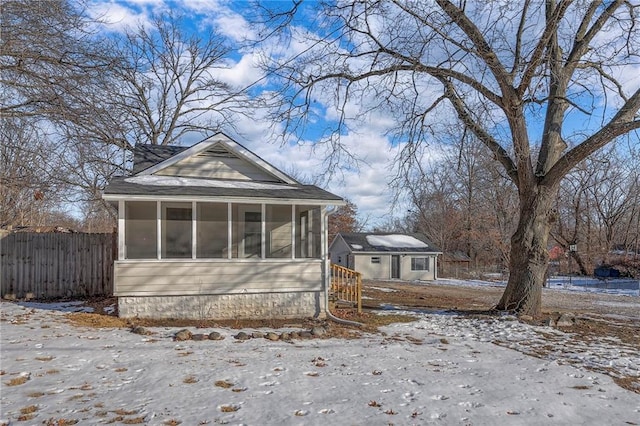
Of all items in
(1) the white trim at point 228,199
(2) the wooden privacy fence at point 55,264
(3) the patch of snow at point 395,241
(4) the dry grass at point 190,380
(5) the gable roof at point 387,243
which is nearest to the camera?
(4) the dry grass at point 190,380

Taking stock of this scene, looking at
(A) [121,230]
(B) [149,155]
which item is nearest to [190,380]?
(A) [121,230]

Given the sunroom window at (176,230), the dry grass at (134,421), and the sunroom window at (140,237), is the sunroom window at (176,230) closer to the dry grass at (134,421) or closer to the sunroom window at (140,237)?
the sunroom window at (140,237)

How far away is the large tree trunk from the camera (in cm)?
1060

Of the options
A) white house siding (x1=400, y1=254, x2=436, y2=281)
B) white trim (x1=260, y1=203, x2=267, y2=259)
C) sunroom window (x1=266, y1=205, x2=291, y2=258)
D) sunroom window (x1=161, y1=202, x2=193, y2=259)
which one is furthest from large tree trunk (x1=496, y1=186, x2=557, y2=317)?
white house siding (x1=400, y1=254, x2=436, y2=281)

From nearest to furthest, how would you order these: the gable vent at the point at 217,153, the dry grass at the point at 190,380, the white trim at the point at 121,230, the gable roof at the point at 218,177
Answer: the dry grass at the point at 190,380 < the white trim at the point at 121,230 < the gable roof at the point at 218,177 < the gable vent at the point at 217,153

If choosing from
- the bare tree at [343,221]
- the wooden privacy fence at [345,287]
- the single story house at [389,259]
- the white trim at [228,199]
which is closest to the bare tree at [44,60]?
the white trim at [228,199]

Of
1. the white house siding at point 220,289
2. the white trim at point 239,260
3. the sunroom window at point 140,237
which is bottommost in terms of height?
the white house siding at point 220,289

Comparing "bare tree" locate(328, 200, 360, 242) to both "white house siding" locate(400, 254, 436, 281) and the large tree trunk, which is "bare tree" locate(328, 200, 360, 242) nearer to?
"white house siding" locate(400, 254, 436, 281)

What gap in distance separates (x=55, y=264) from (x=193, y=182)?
4583 mm

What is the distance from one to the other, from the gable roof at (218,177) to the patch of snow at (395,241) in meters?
23.6

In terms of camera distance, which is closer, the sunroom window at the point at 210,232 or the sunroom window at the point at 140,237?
the sunroom window at the point at 140,237

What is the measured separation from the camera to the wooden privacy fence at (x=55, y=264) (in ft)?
37.8

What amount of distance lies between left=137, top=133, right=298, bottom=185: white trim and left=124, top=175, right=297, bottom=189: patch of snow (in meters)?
0.32

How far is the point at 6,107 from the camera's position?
746 centimetres
